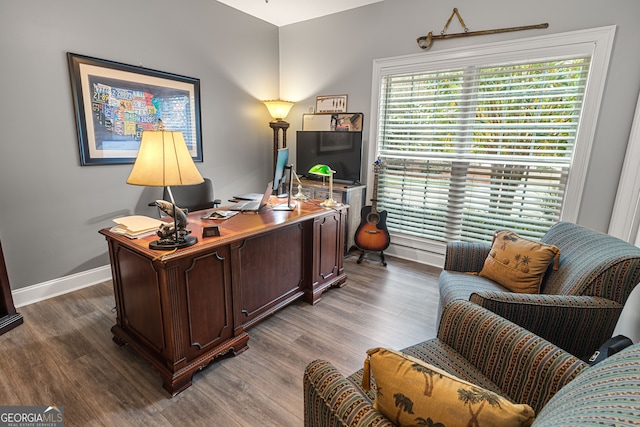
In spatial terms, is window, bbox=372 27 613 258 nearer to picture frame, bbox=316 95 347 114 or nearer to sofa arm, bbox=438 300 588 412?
picture frame, bbox=316 95 347 114

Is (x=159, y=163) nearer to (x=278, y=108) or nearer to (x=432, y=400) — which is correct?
(x=432, y=400)

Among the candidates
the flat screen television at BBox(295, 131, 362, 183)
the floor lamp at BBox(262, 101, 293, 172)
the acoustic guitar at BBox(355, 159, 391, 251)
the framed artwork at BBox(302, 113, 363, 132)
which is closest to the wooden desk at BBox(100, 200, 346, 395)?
the acoustic guitar at BBox(355, 159, 391, 251)

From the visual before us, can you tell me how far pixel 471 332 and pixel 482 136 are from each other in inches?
93.5

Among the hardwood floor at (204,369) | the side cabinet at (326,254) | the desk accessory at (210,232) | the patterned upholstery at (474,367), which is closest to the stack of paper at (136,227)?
the desk accessory at (210,232)

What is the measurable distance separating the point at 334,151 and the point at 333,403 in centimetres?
326

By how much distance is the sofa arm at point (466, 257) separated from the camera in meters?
2.16

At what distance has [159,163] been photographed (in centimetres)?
148

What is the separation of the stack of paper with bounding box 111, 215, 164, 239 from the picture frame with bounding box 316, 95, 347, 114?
8.71 feet

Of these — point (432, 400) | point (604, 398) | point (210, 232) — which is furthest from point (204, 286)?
point (604, 398)

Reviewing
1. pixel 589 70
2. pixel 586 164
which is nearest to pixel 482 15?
pixel 589 70

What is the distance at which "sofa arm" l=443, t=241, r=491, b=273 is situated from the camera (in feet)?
7.07

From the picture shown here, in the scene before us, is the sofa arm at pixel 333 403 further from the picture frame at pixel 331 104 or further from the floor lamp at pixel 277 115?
the floor lamp at pixel 277 115

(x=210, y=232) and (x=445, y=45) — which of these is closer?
(x=210, y=232)

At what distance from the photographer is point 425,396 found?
0.74m
